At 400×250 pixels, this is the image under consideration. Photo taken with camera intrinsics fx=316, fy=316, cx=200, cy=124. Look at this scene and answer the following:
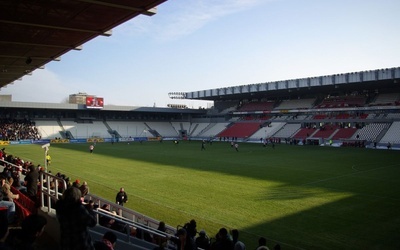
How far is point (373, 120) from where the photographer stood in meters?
54.6

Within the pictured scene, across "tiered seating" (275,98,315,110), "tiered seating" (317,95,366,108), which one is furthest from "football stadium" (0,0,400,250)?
"tiered seating" (275,98,315,110)

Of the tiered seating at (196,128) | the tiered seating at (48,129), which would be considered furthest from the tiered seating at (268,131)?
the tiered seating at (48,129)

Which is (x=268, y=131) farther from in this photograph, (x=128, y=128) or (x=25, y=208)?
(x=25, y=208)

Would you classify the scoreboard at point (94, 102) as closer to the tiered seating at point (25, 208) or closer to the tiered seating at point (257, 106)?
the tiered seating at point (257, 106)

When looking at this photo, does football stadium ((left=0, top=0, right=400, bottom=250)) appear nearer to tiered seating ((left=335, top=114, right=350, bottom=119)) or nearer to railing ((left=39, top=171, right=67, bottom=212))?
railing ((left=39, top=171, right=67, bottom=212))

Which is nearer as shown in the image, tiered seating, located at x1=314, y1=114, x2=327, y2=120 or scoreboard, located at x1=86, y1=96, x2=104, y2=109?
tiered seating, located at x1=314, y1=114, x2=327, y2=120

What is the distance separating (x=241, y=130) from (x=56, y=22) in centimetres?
6311

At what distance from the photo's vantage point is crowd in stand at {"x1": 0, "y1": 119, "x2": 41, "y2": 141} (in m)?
57.0

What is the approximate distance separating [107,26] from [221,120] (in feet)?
242

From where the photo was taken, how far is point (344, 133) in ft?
180

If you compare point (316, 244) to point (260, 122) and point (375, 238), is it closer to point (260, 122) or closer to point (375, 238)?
point (375, 238)

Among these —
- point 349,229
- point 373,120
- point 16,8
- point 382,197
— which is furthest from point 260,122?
point 16,8

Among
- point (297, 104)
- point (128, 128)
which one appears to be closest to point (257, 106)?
point (297, 104)

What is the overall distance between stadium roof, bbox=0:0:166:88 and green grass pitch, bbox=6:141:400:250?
7630 millimetres
